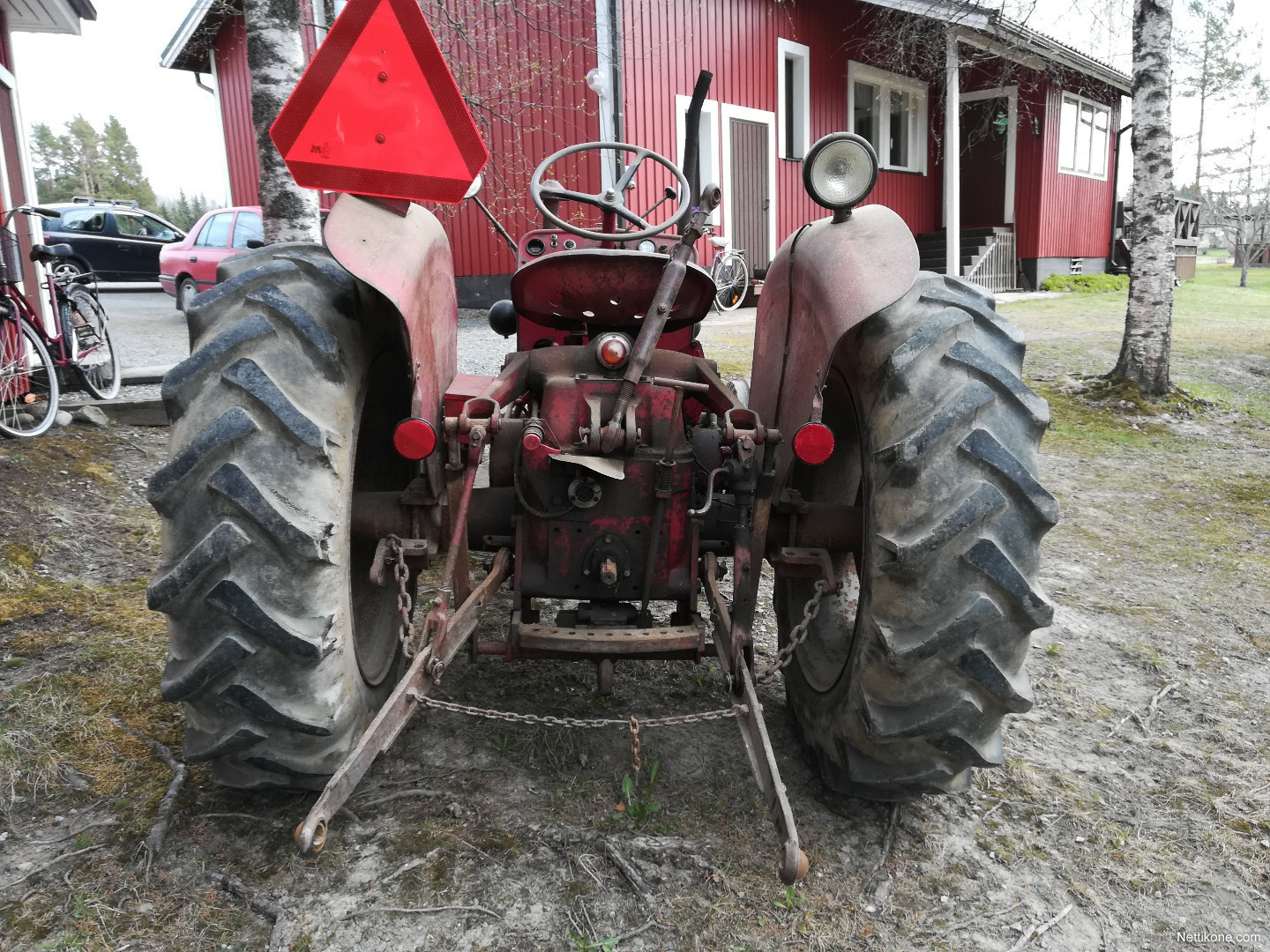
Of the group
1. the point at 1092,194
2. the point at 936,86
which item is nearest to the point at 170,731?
the point at 936,86

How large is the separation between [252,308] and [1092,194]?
24.4m

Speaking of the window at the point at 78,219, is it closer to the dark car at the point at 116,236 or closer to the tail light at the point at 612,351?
the dark car at the point at 116,236

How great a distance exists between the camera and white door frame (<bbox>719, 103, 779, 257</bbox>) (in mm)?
14789

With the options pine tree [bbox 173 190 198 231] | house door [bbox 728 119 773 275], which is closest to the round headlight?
house door [bbox 728 119 773 275]

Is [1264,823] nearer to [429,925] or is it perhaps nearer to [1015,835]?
[1015,835]

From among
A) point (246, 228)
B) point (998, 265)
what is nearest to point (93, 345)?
point (246, 228)

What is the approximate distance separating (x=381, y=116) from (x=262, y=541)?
1.11 meters

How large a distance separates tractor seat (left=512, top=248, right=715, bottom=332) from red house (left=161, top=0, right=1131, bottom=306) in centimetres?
396

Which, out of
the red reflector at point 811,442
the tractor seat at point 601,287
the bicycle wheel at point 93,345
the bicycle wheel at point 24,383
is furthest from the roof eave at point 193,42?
A: the red reflector at point 811,442

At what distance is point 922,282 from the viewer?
2.52 meters

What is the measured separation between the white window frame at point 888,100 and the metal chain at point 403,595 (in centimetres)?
1636

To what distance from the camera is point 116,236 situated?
18.9m

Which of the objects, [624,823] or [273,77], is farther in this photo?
[273,77]

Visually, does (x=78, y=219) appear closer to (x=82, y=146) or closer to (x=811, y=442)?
(x=811, y=442)
